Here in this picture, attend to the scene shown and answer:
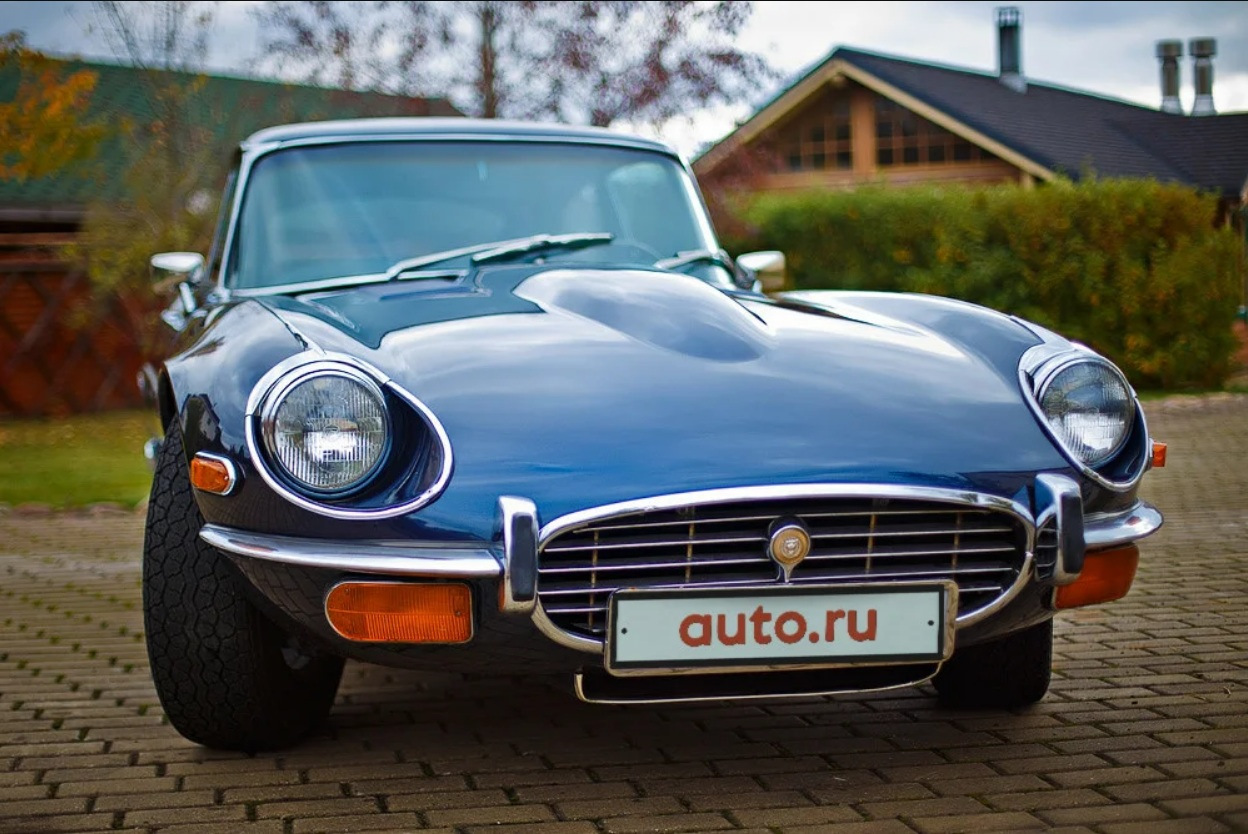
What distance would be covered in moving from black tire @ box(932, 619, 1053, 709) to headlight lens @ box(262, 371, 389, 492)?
1463 millimetres

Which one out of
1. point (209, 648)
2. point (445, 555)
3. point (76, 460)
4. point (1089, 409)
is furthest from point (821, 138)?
point (445, 555)

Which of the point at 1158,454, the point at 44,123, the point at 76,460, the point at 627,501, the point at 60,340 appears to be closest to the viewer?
the point at 627,501

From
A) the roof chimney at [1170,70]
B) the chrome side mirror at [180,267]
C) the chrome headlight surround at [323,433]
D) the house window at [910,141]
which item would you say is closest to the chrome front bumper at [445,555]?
the chrome headlight surround at [323,433]

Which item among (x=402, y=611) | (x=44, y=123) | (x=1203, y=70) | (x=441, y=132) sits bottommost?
(x=402, y=611)

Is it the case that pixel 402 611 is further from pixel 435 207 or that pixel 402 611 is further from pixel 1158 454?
pixel 435 207

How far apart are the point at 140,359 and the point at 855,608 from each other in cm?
1444

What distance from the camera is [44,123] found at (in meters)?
13.1

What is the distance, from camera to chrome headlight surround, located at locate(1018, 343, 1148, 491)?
2891mm

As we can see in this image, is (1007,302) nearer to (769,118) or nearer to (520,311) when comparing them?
(769,118)

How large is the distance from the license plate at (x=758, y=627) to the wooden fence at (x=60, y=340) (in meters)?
13.8

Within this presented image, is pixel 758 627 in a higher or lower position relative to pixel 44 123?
lower

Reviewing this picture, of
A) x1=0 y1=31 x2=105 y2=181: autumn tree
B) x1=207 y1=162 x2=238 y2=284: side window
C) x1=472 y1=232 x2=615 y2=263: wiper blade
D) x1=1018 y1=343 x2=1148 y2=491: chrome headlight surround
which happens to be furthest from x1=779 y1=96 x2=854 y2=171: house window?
x1=1018 y1=343 x2=1148 y2=491: chrome headlight surround

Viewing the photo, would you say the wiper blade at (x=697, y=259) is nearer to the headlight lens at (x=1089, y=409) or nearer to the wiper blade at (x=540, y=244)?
the wiper blade at (x=540, y=244)

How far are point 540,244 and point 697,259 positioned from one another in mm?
565
